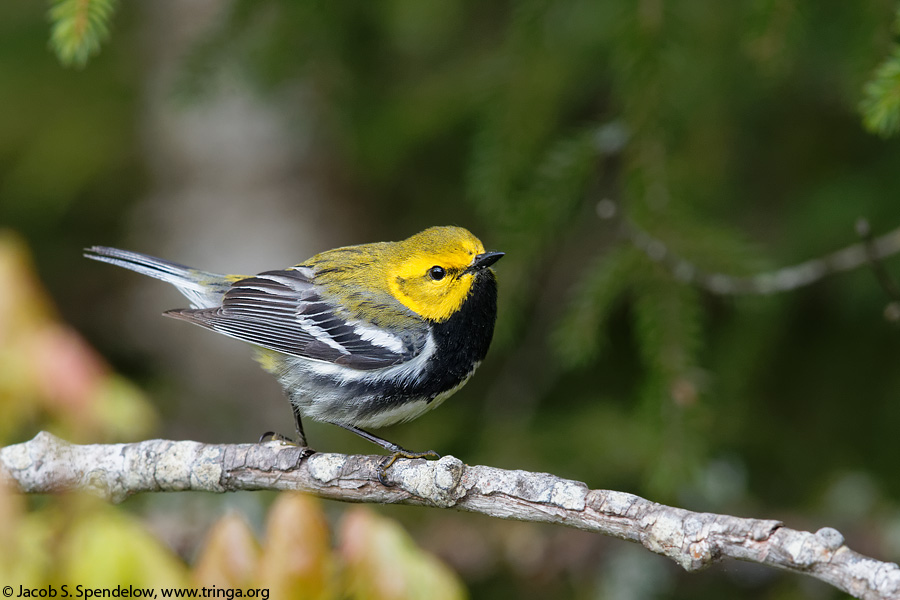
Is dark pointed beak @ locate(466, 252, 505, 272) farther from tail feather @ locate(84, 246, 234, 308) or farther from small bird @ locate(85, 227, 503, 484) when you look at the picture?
tail feather @ locate(84, 246, 234, 308)

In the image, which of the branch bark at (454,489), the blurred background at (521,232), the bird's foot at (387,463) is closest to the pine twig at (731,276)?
the blurred background at (521,232)

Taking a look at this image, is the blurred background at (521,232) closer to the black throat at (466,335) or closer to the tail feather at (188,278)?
the black throat at (466,335)

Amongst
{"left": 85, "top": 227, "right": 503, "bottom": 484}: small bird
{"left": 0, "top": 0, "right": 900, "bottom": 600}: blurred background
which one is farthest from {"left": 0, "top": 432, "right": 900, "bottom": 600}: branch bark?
{"left": 85, "top": 227, "right": 503, "bottom": 484}: small bird

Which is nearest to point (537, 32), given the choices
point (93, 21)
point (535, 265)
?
point (535, 265)

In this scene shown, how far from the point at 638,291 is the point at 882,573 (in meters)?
1.83

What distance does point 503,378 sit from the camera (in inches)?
208

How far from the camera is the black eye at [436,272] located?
345 cm

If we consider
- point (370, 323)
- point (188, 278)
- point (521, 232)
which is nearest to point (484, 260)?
point (521, 232)

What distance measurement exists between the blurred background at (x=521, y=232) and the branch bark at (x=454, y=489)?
140 millimetres

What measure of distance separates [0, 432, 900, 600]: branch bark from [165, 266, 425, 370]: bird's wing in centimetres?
73

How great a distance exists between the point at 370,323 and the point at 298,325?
1.05 feet

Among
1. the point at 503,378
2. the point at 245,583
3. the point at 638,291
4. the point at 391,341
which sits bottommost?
the point at 245,583

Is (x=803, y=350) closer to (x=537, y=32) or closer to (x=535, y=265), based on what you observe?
(x=535, y=265)

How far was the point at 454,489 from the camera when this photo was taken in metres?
2.36
